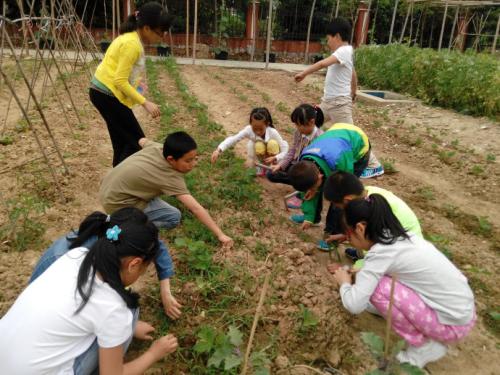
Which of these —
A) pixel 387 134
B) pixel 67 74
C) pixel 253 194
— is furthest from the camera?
pixel 67 74

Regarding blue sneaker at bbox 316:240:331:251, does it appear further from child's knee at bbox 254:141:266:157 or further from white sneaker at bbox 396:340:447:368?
child's knee at bbox 254:141:266:157

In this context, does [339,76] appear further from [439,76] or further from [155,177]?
[439,76]

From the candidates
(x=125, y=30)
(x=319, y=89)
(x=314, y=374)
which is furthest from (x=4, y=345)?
(x=319, y=89)

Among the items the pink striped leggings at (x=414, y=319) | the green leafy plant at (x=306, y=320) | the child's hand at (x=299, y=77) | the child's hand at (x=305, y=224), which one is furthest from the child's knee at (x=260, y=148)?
the pink striped leggings at (x=414, y=319)

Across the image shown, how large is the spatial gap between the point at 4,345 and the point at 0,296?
3.67 ft

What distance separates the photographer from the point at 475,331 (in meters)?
2.65

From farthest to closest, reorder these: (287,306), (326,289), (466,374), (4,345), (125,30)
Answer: (125,30), (326,289), (287,306), (466,374), (4,345)

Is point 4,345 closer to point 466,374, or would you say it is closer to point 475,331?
point 466,374

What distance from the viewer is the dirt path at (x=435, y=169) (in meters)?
2.66

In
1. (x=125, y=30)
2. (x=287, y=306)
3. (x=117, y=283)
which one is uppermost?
(x=125, y=30)

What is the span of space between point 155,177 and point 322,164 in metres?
1.30

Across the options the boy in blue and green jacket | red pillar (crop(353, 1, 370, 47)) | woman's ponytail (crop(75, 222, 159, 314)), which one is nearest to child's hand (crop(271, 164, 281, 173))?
the boy in blue and green jacket

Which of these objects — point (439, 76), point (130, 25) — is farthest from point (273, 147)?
point (439, 76)

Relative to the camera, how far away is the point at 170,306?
7.99ft
